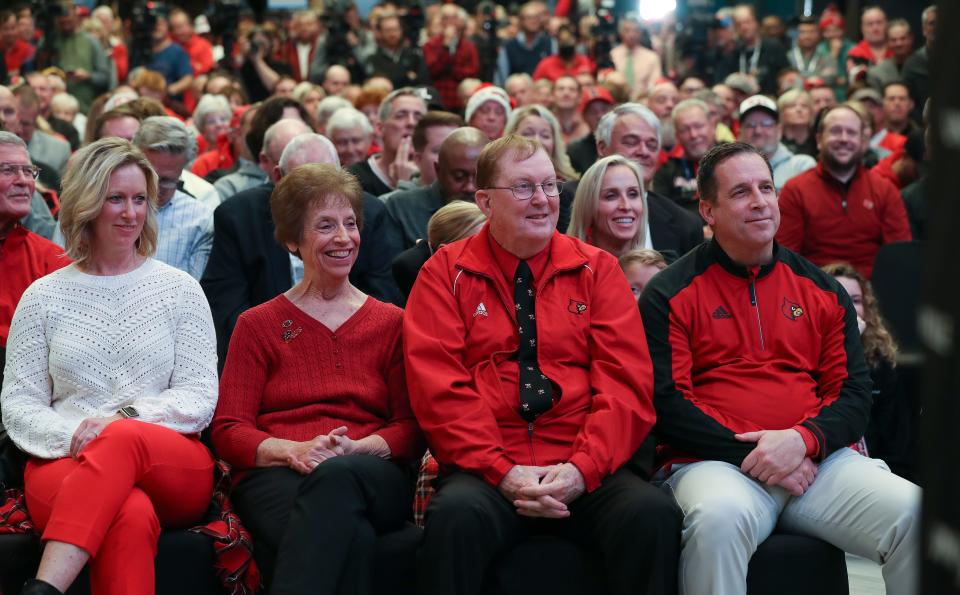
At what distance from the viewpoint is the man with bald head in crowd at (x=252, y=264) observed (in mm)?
4105

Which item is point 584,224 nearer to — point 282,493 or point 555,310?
point 555,310

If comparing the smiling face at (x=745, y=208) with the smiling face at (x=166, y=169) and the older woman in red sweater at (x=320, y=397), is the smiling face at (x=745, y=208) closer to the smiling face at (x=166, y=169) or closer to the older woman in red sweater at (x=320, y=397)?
the older woman in red sweater at (x=320, y=397)

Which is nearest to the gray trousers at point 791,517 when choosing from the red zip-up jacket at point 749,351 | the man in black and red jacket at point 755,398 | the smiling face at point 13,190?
the man in black and red jacket at point 755,398

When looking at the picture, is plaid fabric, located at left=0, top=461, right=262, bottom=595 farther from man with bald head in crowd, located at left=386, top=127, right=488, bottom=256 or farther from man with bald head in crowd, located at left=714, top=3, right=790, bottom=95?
man with bald head in crowd, located at left=714, top=3, right=790, bottom=95

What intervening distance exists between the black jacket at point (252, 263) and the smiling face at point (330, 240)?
30.7 inches

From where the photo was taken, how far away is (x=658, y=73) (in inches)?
429

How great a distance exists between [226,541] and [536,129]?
3019 mm

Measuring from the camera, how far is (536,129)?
18.2 feet

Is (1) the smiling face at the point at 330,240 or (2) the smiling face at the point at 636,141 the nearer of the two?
(1) the smiling face at the point at 330,240

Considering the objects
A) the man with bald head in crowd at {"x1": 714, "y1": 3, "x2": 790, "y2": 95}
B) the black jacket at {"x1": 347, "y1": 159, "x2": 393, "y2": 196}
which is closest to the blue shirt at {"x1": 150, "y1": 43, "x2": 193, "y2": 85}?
the man with bald head in crowd at {"x1": 714, "y1": 3, "x2": 790, "y2": 95}

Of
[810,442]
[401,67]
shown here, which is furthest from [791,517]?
[401,67]

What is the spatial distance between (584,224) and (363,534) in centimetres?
162

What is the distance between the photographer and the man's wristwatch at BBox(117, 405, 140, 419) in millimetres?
3027

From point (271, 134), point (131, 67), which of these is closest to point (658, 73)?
point (131, 67)
